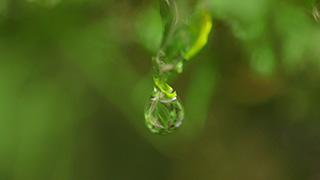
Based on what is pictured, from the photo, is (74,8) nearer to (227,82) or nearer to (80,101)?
(80,101)

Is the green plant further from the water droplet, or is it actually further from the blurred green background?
the blurred green background

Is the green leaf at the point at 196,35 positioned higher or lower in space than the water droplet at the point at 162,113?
higher

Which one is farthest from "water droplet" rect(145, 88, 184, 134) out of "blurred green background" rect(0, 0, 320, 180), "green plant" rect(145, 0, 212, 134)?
"blurred green background" rect(0, 0, 320, 180)

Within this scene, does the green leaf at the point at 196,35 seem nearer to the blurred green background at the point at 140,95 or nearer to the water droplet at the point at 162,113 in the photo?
the water droplet at the point at 162,113

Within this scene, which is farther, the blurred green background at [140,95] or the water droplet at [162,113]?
the blurred green background at [140,95]

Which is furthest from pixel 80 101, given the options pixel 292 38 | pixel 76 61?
pixel 292 38

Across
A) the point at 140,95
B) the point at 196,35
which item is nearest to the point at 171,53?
the point at 196,35

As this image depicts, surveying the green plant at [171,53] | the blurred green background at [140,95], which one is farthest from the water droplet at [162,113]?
the blurred green background at [140,95]
